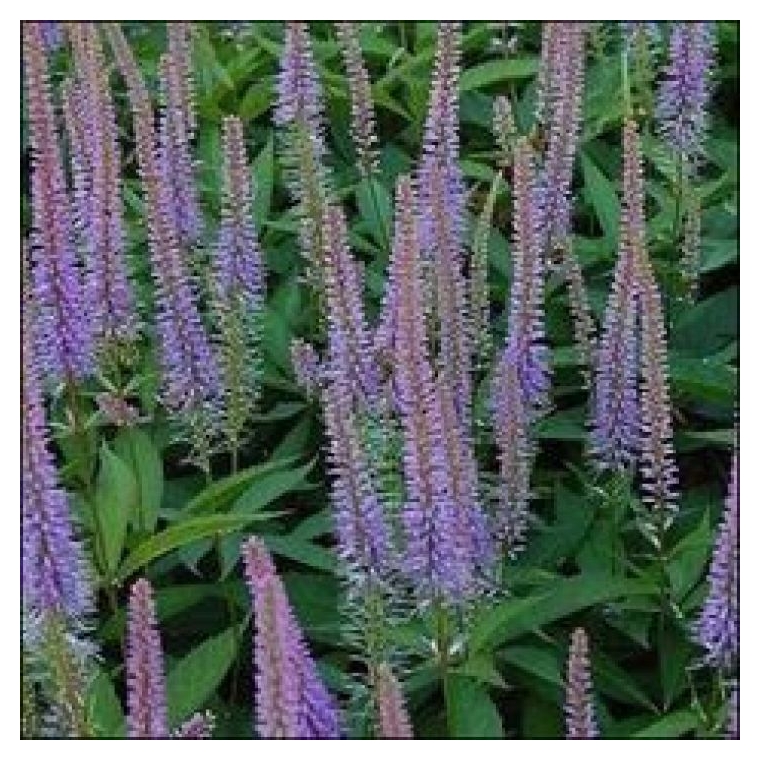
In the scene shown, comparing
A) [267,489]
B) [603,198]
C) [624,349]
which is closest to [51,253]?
[267,489]

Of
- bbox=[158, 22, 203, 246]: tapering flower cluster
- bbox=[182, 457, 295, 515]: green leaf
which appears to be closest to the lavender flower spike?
bbox=[182, 457, 295, 515]: green leaf

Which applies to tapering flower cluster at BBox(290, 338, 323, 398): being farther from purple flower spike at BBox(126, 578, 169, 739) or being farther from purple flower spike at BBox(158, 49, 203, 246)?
purple flower spike at BBox(126, 578, 169, 739)

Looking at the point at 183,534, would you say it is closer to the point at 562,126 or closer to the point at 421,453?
the point at 421,453

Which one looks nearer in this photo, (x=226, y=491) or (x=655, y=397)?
(x=655, y=397)

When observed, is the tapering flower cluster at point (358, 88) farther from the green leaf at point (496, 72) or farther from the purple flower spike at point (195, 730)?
the purple flower spike at point (195, 730)

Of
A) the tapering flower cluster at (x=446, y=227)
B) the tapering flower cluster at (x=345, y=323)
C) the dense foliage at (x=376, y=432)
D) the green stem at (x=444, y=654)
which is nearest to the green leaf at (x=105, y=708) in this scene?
the dense foliage at (x=376, y=432)
